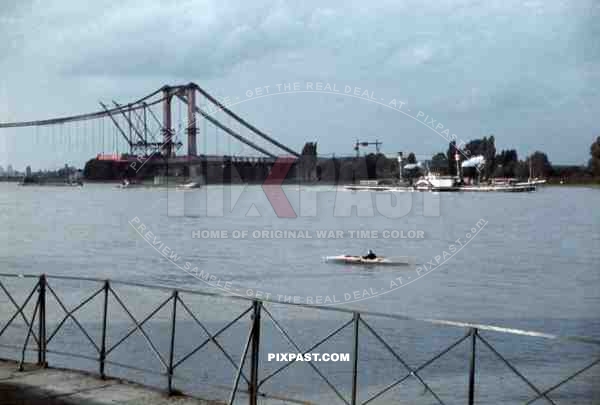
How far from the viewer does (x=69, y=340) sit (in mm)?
11945

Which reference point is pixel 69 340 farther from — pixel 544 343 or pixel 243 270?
pixel 243 270

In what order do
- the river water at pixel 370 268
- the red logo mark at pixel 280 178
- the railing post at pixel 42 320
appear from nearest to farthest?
the railing post at pixel 42 320
the river water at pixel 370 268
the red logo mark at pixel 280 178

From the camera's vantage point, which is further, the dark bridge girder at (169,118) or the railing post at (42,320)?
the dark bridge girder at (169,118)

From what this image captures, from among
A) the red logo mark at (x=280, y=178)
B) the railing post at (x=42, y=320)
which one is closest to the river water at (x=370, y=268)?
the red logo mark at (x=280, y=178)

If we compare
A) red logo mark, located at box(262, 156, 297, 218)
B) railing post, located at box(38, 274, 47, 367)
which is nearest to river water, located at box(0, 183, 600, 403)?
red logo mark, located at box(262, 156, 297, 218)

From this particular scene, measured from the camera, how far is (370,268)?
23141 mm

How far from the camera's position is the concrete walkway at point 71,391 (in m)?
5.18

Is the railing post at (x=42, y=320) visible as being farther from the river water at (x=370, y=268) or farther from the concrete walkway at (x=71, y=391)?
the river water at (x=370, y=268)

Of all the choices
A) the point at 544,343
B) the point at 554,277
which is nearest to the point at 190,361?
the point at 544,343

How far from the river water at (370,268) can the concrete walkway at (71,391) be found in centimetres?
512

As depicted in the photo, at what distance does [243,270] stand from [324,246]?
27.7ft

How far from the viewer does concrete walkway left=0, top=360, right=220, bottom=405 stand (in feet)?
17.0

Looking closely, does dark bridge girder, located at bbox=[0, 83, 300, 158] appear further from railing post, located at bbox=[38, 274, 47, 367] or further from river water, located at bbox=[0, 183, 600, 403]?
railing post, located at bbox=[38, 274, 47, 367]

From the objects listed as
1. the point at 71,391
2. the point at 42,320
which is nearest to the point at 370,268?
the point at 42,320
